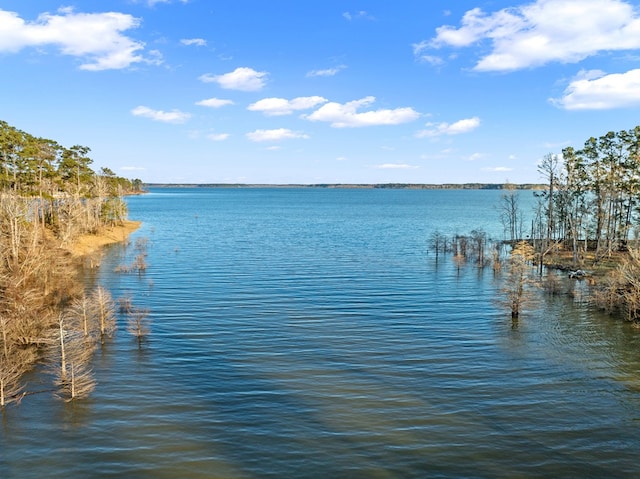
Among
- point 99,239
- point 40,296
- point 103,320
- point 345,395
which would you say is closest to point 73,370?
point 103,320

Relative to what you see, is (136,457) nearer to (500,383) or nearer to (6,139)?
(500,383)

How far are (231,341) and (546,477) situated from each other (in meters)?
18.6

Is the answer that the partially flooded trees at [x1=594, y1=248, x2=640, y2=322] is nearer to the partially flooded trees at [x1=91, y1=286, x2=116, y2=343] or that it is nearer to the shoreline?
the partially flooded trees at [x1=91, y1=286, x2=116, y2=343]

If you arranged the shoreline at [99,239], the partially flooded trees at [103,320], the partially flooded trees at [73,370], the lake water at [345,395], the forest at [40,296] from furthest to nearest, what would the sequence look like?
1. the shoreline at [99,239]
2. the partially flooded trees at [103,320]
3. the forest at [40,296]
4. the partially flooded trees at [73,370]
5. the lake water at [345,395]

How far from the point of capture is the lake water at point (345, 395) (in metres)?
17.0

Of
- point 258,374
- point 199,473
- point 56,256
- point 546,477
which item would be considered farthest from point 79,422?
point 56,256

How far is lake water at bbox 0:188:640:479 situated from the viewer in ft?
55.8

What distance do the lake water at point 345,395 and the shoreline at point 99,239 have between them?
24592 millimetres

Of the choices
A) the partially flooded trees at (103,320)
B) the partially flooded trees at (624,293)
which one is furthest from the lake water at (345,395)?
the partially flooded trees at (624,293)

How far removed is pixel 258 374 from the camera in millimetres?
24469

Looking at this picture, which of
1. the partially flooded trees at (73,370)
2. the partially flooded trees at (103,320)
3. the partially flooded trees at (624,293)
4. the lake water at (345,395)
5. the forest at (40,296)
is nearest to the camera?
the lake water at (345,395)

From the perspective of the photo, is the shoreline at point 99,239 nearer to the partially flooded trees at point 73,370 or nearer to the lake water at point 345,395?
the lake water at point 345,395

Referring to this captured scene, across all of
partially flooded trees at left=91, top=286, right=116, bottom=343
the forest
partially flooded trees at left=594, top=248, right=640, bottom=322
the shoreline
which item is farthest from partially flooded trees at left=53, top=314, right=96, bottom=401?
partially flooded trees at left=594, top=248, right=640, bottom=322

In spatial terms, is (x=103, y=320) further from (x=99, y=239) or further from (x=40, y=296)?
(x=99, y=239)
